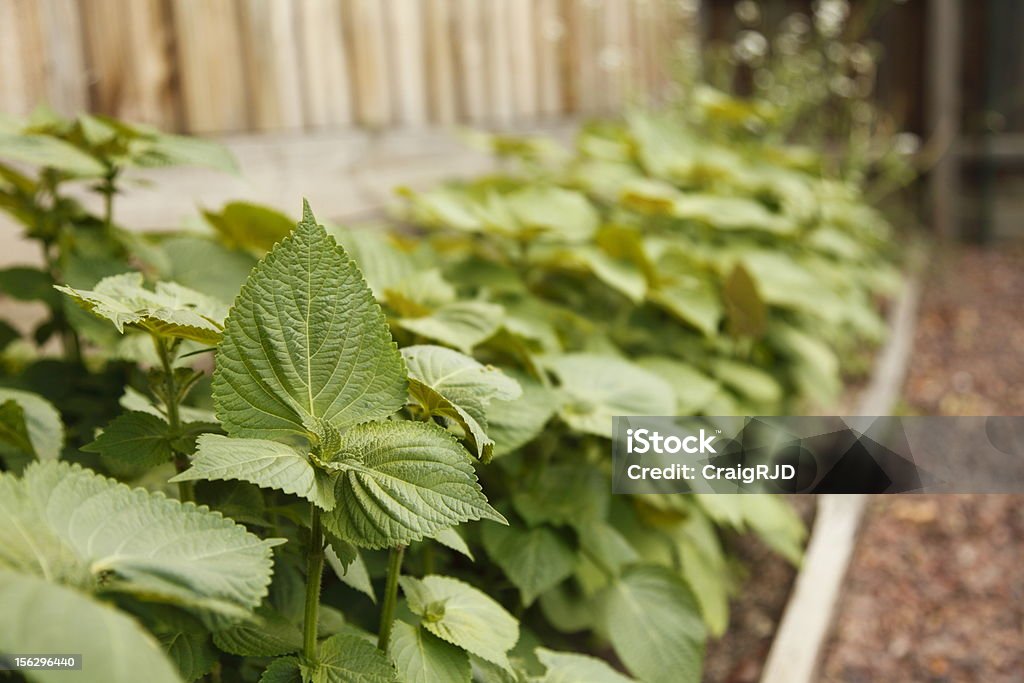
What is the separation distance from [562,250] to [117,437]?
4.02ft

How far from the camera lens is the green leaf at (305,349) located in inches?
31.2

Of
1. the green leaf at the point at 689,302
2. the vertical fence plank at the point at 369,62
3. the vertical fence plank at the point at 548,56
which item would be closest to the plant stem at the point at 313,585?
the green leaf at the point at 689,302

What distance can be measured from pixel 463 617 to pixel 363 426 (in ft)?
0.81

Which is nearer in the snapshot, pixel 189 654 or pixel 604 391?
pixel 189 654

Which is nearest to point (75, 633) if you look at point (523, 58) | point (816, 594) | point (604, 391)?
point (604, 391)

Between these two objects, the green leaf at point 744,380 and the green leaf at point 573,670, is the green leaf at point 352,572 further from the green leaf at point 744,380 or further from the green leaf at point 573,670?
the green leaf at point 744,380

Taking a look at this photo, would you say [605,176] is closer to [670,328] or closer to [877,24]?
[670,328]

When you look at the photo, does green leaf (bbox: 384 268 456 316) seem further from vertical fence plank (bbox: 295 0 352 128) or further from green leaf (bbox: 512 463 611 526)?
vertical fence plank (bbox: 295 0 352 128)

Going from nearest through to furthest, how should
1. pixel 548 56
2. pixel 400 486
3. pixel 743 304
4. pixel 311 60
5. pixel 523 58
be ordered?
pixel 400 486, pixel 743 304, pixel 311 60, pixel 523 58, pixel 548 56

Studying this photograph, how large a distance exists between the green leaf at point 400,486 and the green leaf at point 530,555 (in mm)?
421

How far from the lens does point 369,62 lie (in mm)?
2746

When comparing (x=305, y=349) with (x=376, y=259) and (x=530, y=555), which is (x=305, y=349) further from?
(x=376, y=259)

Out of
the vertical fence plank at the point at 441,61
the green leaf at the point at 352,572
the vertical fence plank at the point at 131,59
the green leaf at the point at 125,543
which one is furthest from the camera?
the vertical fence plank at the point at 441,61

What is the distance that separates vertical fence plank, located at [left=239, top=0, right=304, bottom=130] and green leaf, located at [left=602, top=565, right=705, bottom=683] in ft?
5.36
